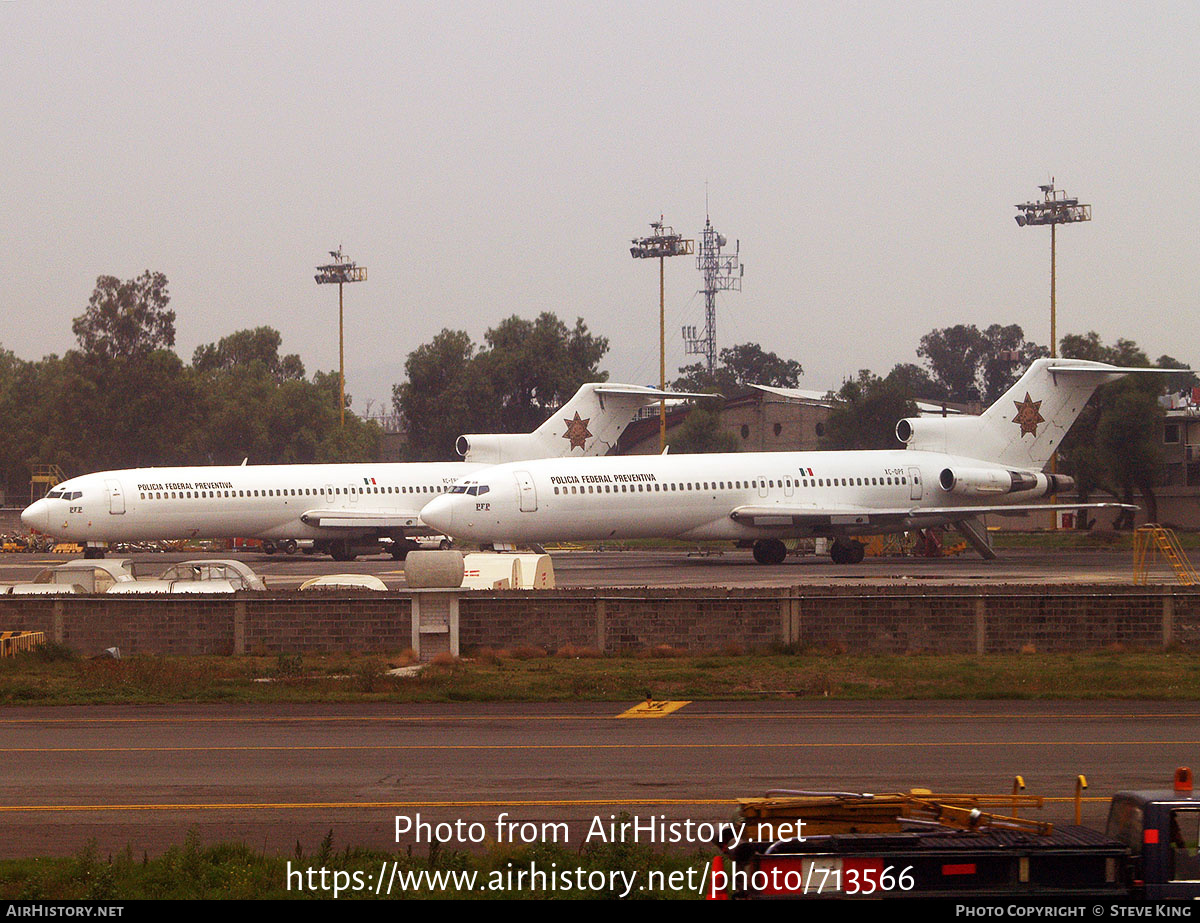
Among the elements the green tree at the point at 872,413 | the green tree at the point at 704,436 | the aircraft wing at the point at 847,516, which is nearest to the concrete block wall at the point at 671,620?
the aircraft wing at the point at 847,516

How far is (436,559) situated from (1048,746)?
12884 millimetres

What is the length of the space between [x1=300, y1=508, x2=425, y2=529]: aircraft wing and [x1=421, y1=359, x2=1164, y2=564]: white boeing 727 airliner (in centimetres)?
257

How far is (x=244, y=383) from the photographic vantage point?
363 feet

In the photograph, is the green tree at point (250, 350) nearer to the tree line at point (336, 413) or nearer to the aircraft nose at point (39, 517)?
the tree line at point (336, 413)

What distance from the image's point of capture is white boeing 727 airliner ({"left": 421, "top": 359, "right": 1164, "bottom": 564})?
42344 mm

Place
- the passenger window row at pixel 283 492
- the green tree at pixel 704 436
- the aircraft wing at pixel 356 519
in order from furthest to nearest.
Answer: the green tree at pixel 704 436, the aircraft wing at pixel 356 519, the passenger window row at pixel 283 492

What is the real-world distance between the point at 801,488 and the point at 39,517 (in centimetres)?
2685

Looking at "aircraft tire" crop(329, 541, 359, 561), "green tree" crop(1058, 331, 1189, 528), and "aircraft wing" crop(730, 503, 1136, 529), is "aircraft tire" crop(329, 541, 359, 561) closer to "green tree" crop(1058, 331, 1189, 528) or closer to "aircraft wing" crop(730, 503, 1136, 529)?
"aircraft wing" crop(730, 503, 1136, 529)

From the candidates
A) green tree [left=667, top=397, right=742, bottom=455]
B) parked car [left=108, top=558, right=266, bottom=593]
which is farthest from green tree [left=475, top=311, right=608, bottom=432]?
parked car [left=108, top=558, right=266, bottom=593]

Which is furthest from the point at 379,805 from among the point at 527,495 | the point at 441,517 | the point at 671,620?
the point at 527,495

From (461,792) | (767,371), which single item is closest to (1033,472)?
(461,792)

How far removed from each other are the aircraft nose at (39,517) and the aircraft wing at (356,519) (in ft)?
28.7

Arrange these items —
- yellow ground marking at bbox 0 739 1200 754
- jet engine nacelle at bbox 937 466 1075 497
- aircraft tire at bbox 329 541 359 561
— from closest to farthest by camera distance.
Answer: yellow ground marking at bbox 0 739 1200 754
jet engine nacelle at bbox 937 466 1075 497
aircraft tire at bbox 329 541 359 561

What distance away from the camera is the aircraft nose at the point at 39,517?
1836 inches
